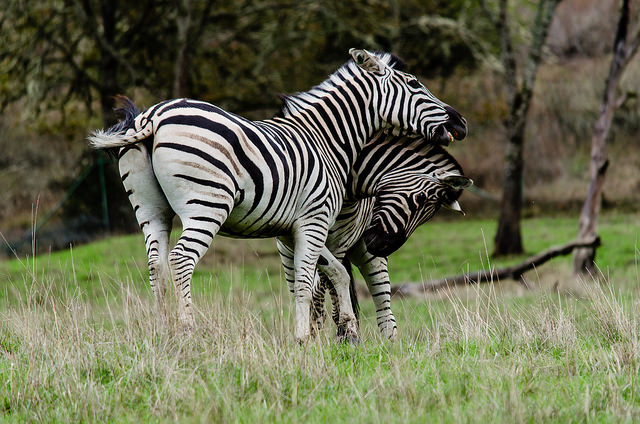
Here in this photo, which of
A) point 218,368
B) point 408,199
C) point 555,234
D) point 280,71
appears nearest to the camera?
point 218,368

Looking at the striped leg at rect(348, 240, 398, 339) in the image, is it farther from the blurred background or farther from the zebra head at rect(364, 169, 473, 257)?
the blurred background

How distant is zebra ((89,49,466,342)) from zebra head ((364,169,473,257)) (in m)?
0.37

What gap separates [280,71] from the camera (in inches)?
872

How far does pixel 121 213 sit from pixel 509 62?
10.3 metres

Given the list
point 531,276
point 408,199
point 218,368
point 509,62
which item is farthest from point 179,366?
point 509,62

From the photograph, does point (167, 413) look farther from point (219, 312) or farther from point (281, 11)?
point (281, 11)

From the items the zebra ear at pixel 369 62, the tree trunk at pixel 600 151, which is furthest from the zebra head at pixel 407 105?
the tree trunk at pixel 600 151

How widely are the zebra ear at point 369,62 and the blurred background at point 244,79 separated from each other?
30.9ft

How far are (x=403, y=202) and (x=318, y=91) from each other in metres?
1.26

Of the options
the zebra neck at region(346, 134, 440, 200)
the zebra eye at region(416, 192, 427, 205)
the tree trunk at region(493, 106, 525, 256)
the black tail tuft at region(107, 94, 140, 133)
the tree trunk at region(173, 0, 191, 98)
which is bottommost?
the tree trunk at region(493, 106, 525, 256)

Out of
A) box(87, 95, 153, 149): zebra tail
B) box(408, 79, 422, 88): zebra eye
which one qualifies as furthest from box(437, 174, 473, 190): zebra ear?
box(87, 95, 153, 149): zebra tail

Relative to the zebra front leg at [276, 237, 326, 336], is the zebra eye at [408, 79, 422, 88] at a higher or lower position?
higher

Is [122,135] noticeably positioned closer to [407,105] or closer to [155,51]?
[407,105]

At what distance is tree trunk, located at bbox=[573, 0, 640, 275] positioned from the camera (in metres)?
13.9
